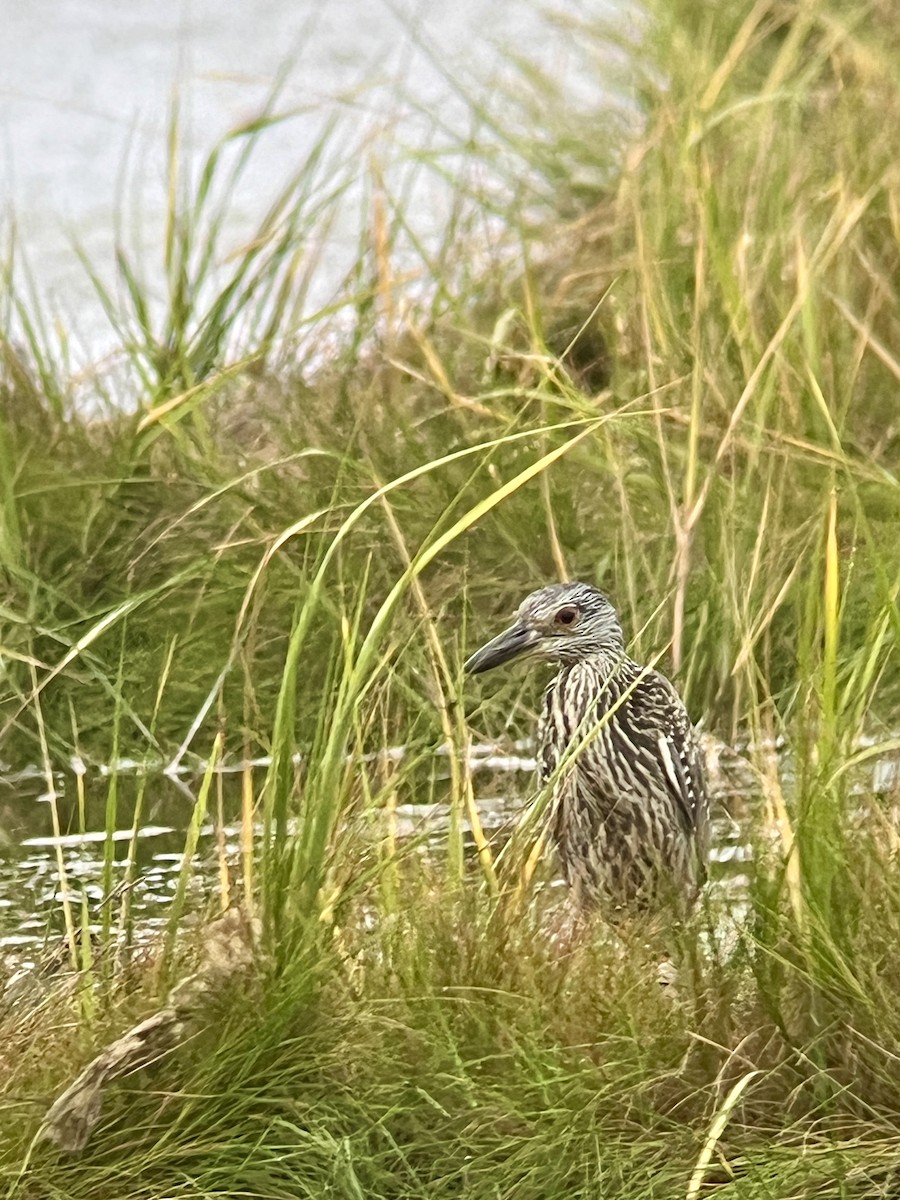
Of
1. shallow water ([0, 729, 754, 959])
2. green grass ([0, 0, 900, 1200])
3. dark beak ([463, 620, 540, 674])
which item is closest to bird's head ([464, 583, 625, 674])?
dark beak ([463, 620, 540, 674])

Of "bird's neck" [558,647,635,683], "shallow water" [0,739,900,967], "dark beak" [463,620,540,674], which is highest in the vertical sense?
"dark beak" [463,620,540,674]

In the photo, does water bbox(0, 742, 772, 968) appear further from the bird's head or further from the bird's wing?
the bird's head

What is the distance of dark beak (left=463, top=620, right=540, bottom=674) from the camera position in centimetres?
356

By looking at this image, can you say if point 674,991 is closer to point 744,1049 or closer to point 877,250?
point 744,1049

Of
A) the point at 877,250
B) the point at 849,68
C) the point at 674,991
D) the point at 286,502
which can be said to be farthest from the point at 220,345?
the point at 674,991

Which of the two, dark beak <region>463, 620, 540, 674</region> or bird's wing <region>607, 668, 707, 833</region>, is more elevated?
dark beak <region>463, 620, 540, 674</region>

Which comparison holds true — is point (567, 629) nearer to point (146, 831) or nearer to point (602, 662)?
point (602, 662)

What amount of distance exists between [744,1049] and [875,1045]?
18cm

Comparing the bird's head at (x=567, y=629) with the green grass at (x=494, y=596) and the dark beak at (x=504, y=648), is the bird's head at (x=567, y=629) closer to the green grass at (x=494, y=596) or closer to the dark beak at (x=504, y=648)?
the dark beak at (x=504, y=648)

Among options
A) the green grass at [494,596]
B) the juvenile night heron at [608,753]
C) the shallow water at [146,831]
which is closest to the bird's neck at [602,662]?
the juvenile night heron at [608,753]

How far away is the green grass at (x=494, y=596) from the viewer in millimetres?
2746

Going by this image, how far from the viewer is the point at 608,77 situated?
5992mm

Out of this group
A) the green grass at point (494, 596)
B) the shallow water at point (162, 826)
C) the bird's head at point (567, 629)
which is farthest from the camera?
the bird's head at point (567, 629)

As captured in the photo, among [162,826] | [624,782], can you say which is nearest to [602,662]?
[624,782]
